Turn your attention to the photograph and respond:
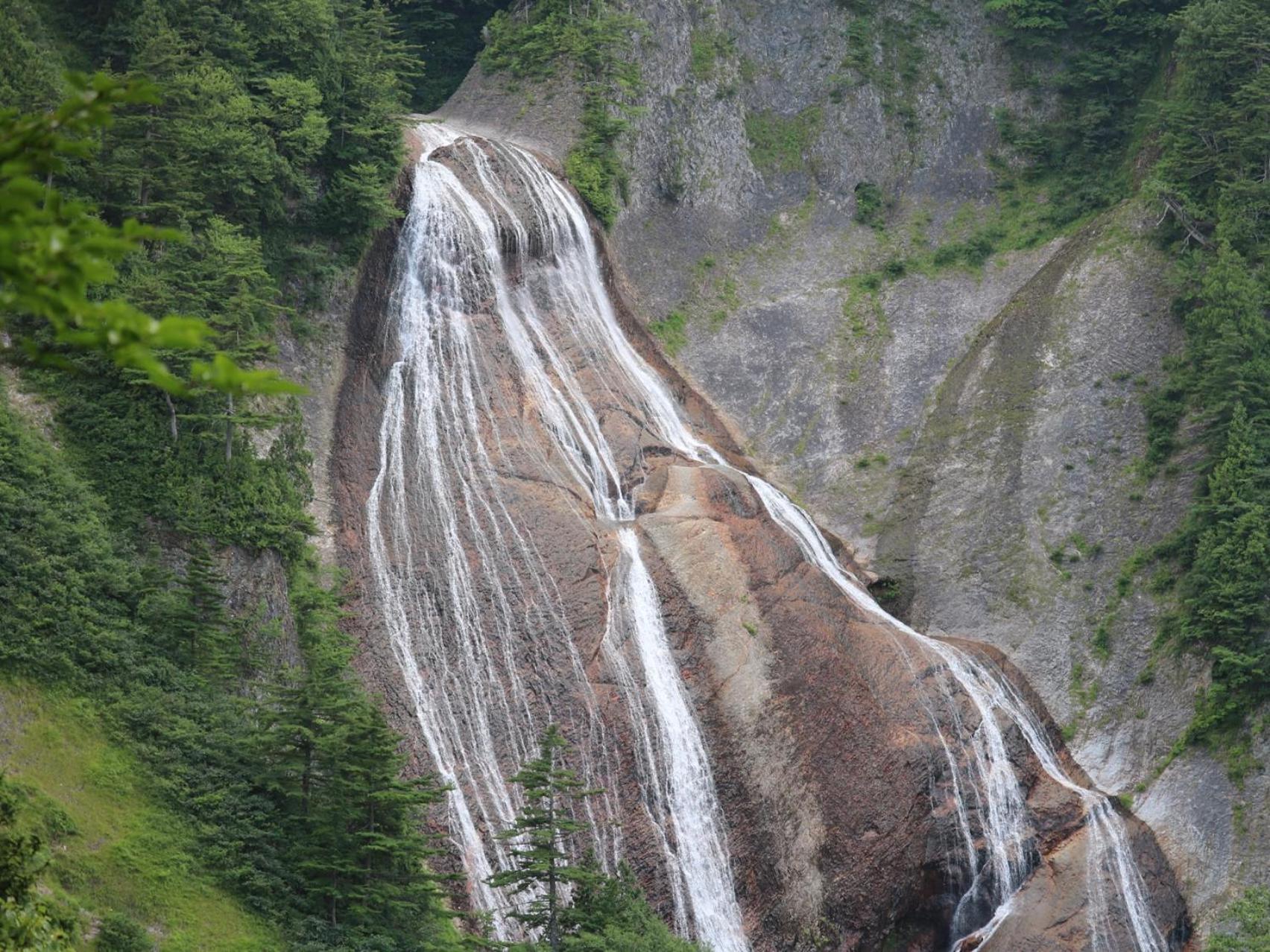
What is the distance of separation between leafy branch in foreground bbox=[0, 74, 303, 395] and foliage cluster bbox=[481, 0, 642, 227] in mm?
38616

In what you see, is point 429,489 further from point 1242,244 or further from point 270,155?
point 1242,244

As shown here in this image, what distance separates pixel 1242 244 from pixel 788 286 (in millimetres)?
15430

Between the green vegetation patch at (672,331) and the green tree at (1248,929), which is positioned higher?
the green vegetation patch at (672,331)

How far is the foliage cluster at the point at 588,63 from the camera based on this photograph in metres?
46.2

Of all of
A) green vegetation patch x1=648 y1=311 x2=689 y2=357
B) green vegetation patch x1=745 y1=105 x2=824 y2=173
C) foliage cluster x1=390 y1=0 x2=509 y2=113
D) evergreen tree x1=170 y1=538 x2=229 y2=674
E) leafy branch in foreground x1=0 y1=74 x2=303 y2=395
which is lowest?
evergreen tree x1=170 y1=538 x2=229 y2=674

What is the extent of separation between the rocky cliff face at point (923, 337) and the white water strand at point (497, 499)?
533cm

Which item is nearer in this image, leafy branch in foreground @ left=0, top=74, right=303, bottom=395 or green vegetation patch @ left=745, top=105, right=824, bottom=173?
leafy branch in foreground @ left=0, top=74, right=303, bottom=395

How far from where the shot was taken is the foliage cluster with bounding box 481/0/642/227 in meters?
46.2

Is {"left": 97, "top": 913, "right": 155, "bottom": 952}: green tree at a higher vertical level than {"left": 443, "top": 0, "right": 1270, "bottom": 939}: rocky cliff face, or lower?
lower

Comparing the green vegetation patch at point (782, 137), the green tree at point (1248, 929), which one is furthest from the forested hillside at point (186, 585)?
the green vegetation patch at point (782, 137)

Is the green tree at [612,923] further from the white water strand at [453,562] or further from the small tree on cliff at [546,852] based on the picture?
the white water strand at [453,562]

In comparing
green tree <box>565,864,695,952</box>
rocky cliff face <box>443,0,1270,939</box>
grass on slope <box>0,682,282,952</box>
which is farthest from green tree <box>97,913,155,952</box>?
rocky cliff face <box>443,0,1270,939</box>

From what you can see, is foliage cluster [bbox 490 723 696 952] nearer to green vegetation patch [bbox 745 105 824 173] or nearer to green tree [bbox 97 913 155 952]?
green tree [bbox 97 913 155 952]

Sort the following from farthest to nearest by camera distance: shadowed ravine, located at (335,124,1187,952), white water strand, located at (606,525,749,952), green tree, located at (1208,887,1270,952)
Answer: shadowed ravine, located at (335,124,1187,952), white water strand, located at (606,525,749,952), green tree, located at (1208,887,1270,952)
